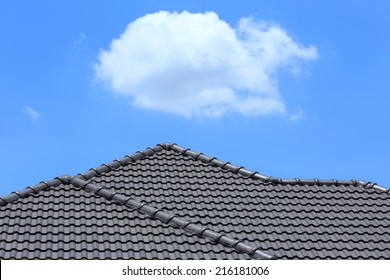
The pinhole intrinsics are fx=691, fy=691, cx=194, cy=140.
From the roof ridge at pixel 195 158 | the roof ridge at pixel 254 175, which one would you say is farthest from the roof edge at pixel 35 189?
the roof ridge at pixel 254 175

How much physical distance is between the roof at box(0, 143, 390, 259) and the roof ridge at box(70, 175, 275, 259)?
2cm

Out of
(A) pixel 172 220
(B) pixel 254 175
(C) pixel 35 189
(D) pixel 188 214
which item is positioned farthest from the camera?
(B) pixel 254 175

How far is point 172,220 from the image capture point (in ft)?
53.9

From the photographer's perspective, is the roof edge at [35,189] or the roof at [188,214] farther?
the roof edge at [35,189]

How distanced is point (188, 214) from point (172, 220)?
2.45 ft

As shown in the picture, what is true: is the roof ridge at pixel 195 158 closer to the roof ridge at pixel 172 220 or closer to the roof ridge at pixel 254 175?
the roof ridge at pixel 254 175

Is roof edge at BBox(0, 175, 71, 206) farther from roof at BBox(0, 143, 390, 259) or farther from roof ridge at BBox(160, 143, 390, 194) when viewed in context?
roof ridge at BBox(160, 143, 390, 194)

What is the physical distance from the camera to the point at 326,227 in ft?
57.3

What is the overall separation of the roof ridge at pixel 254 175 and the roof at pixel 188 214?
3 centimetres

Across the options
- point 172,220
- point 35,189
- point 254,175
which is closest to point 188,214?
point 172,220

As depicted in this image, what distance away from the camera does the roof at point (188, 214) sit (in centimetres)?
1531

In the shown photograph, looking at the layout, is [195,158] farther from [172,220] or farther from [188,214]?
[172,220]
